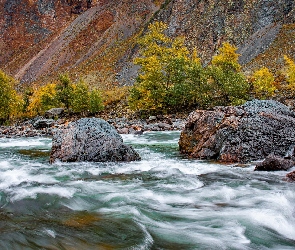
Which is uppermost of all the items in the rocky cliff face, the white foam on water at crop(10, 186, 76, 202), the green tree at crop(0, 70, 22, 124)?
the rocky cliff face

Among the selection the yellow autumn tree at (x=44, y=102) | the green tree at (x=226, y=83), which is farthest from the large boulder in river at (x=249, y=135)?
the yellow autumn tree at (x=44, y=102)

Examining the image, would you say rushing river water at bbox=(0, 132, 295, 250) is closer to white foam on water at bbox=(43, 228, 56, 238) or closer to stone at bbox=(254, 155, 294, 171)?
white foam on water at bbox=(43, 228, 56, 238)

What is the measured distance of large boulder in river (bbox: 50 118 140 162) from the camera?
14305mm

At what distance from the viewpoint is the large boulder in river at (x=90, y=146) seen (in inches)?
563

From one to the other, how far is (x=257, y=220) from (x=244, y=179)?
330 centimetres

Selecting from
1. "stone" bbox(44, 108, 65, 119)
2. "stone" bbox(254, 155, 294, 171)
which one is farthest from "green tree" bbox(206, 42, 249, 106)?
"stone" bbox(254, 155, 294, 171)

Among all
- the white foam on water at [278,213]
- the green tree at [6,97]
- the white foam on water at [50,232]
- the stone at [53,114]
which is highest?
the green tree at [6,97]

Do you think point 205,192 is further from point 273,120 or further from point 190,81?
point 190,81

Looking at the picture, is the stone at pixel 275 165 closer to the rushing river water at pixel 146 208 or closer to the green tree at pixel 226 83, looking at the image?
the rushing river water at pixel 146 208

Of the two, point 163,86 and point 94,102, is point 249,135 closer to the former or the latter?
point 163,86

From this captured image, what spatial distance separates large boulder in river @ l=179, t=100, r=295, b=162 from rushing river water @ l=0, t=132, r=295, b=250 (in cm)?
138

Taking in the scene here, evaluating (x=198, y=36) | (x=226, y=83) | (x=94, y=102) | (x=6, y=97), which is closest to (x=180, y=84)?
(x=226, y=83)

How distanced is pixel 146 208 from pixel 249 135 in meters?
6.95

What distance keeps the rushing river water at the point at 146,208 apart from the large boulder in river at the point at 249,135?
1.38 metres
